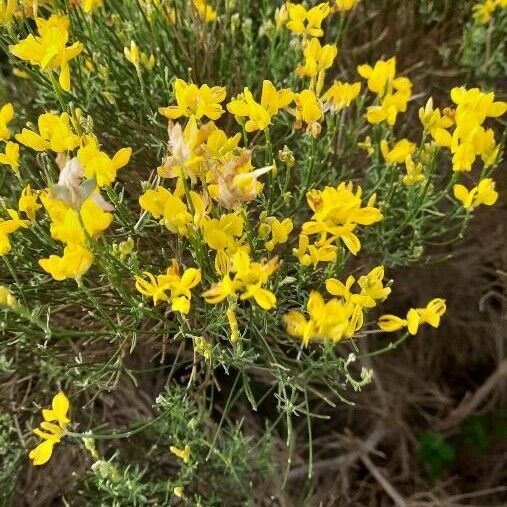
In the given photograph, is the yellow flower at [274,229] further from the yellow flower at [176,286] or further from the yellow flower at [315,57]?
the yellow flower at [315,57]

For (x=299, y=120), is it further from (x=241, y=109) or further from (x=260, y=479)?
(x=260, y=479)

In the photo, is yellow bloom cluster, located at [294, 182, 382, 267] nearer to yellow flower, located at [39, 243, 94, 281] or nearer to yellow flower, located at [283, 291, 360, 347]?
yellow flower, located at [283, 291, 360, 347]

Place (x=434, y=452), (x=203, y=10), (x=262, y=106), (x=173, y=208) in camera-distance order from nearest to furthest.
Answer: (x=173, y=208) → (x=262, y=106) → (x=203, y=10) → (x=434, y=452)

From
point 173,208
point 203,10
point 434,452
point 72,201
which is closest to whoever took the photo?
point 72,201

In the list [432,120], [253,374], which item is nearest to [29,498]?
[253,374]

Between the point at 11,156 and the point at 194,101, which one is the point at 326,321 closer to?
the point at 194,101

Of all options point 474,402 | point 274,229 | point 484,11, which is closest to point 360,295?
point 274,229

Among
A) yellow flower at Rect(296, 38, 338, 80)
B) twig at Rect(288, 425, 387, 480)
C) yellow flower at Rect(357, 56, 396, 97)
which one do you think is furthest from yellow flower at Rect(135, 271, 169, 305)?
twig at Rect(288, 425, 387, 480)
